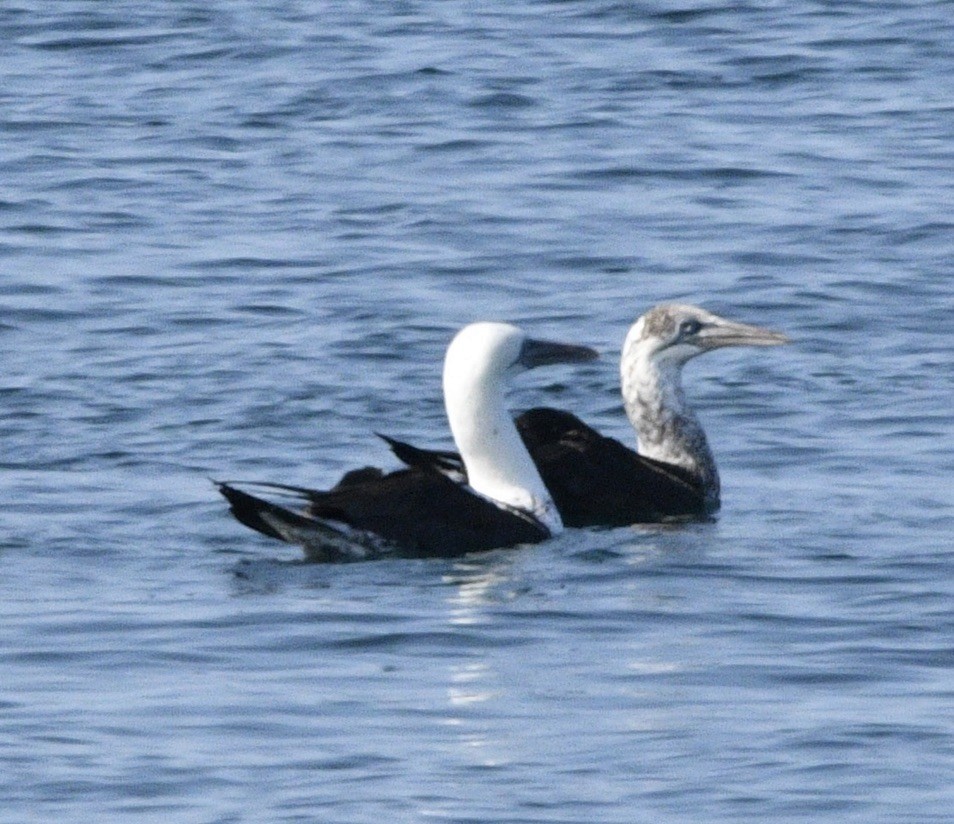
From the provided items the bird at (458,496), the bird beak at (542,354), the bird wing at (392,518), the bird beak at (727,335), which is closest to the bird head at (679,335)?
the bird beak at (727,335)

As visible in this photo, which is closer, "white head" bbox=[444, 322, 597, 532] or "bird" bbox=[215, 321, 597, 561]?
"bird" bbox=[215, 321, 597, 561]

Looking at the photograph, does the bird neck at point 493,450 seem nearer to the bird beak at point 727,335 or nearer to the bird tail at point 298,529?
the bird tail at point 298,529

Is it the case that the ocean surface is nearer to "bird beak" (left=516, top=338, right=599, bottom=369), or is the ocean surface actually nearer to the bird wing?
the bird wing

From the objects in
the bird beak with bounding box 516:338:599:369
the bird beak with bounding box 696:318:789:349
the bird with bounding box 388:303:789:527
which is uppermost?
the bird beak with bounding box 516:338:599:369

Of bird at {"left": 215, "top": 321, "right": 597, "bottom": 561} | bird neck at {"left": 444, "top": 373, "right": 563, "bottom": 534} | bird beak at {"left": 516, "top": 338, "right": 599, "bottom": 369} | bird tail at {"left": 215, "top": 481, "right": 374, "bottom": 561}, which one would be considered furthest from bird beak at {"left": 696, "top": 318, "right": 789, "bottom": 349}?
bird tail at {"left": 215, "top": 481, "right": 374, "bottom": 561}

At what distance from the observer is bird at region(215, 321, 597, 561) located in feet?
43.1

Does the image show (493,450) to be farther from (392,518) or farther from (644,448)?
(644,448)

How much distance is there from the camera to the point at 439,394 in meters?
16.5

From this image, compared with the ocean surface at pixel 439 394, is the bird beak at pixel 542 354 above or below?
above

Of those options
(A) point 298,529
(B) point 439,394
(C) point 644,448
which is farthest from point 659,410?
(A) point 298,529

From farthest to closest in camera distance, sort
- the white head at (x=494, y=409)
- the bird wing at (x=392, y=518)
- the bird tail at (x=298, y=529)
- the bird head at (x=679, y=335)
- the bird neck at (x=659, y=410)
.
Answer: the bird head at (x=679, y=335) < the bird neck at (x=659, y=410) < the white head at (x=494, y=409) < the bird wing at (x=392, y=518) < the bird tail at (x=298, y=529)

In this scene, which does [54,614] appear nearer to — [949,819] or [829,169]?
[949,819]

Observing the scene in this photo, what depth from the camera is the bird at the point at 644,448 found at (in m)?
14.4

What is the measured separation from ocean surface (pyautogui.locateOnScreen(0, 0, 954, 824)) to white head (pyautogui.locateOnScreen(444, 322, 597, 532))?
33cm
